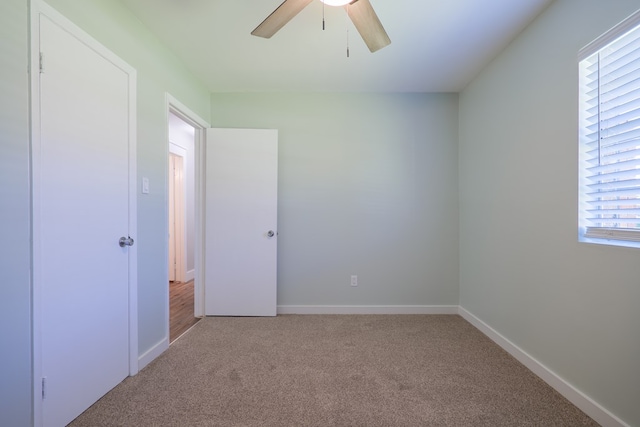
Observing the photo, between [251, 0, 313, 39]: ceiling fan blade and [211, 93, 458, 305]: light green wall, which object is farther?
[211, 93, 458, 305]: light green wall

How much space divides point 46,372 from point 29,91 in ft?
4.30

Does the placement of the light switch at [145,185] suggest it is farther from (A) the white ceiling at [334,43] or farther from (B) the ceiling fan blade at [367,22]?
(B) the ceiling fan blade at [367,22]

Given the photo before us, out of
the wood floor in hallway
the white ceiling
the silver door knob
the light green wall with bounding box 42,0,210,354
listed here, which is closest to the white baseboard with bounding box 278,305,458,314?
the wood floor in hallway

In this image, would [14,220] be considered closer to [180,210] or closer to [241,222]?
[241,222]

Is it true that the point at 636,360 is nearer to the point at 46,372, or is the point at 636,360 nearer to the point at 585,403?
the point at 585,403

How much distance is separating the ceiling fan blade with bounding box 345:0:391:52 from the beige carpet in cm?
211

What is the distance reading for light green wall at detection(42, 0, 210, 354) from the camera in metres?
1.75

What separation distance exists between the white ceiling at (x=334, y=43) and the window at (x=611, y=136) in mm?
583

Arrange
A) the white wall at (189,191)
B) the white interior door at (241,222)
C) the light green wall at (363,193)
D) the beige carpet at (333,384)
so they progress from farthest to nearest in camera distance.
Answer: the white wall at (189,191), the light green wall at (363,193), the white interior door at (241,222), the beige carpet at (333,384)

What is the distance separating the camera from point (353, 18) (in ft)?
4.75

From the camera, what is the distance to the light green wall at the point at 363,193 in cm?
297

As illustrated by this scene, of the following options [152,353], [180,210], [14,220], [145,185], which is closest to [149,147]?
[145,185]

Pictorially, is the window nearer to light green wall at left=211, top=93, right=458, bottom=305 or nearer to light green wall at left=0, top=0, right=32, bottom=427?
light green wall at left=211, top=93, right=458, bottom=305

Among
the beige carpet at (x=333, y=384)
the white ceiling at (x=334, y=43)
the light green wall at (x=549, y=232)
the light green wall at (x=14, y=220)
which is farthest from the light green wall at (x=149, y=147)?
the light green wall at (x=549, y=232)
